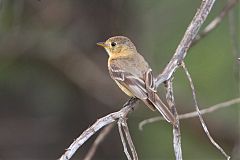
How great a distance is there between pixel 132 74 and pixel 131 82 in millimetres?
195

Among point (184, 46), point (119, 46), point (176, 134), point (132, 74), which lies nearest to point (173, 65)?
point (184, 46)

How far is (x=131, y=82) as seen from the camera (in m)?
5.27

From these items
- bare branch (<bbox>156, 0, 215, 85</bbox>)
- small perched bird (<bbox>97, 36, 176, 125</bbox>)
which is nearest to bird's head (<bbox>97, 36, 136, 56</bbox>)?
small perched bird (<bbox>97, 36, 176, 125</bbox>)

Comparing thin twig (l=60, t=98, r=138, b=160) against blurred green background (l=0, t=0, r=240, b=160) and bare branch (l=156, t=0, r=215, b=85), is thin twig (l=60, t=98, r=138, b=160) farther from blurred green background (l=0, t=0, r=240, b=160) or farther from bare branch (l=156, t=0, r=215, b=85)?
blurred green background (l=0, t=0, r=240, b=160)

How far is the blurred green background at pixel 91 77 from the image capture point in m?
7.54

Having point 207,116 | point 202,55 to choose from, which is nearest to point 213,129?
point 207,116

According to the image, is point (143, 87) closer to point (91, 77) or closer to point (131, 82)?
point (131, 82)

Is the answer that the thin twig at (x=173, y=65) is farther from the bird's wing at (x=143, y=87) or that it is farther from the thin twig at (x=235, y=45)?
the thin twig at (x=235, y=45)

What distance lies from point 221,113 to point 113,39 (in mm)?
2371

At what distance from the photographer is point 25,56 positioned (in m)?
7.63

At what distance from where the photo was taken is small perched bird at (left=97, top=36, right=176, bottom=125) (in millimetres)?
4830

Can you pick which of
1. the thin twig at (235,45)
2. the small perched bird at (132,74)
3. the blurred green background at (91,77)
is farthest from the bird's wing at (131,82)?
the blurred green background at (91,77)

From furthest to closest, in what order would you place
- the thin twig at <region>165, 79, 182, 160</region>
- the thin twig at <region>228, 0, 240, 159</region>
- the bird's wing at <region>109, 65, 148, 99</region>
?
the thin twig at <region>228, 0, 240, 159</region>, the bird's wing at <region>109, 65, 148, 99</region>, the thin twig at <region>165, 79, 182, 160</region>

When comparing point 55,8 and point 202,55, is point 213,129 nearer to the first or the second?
point 202,55
